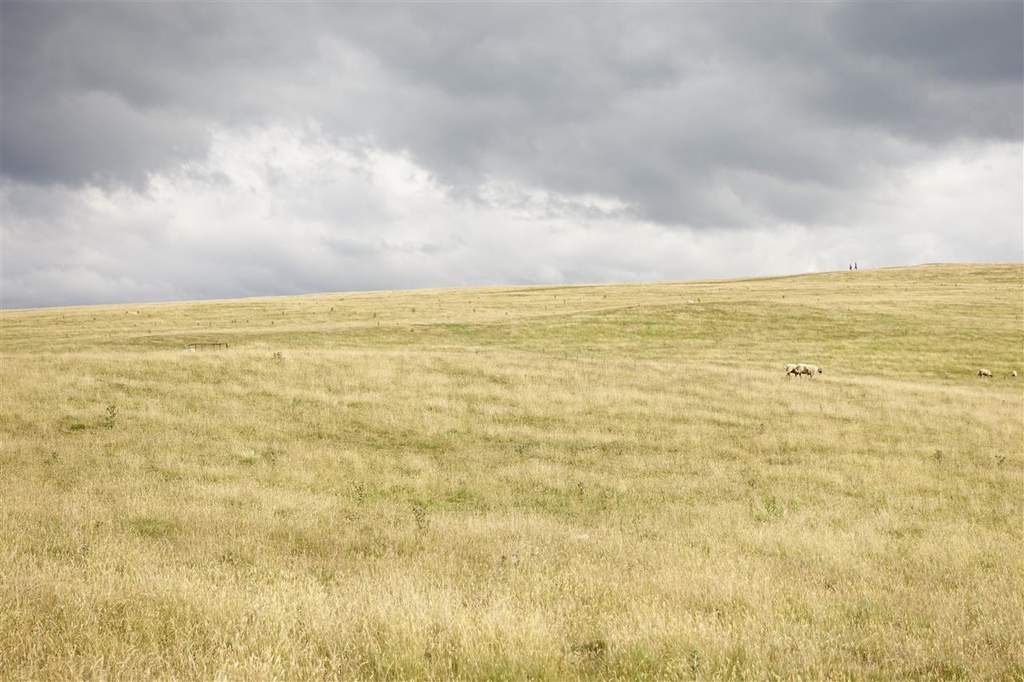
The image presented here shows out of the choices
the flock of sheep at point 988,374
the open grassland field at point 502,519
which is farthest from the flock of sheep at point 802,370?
the flock of sheep at point 988,374

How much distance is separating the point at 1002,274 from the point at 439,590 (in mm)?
85092

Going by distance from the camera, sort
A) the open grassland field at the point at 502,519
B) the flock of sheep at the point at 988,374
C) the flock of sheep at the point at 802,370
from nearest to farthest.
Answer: the open grassland field at the point at 502,519, the flock of sheep at the point at 802,370, the flock of sheep at the point at 988,374

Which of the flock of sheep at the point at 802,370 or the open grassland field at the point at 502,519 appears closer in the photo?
the open grassland field at the point at 502,519

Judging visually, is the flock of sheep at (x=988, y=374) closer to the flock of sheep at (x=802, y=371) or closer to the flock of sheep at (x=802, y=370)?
the flock of sheep at (x=802, y=370)

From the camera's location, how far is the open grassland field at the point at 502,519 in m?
5.78

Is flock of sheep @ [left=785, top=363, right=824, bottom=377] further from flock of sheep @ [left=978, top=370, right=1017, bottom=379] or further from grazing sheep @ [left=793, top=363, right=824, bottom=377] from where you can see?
flock of sheep @ [left=978, top=370, right=1017, bottom=379]

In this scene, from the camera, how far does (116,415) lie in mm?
18969

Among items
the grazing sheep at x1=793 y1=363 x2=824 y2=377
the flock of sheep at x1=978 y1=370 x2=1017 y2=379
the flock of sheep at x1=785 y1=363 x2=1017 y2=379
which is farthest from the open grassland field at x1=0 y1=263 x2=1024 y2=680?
the grazing sheep at x1=793 y1=363 x2=824 y2=377

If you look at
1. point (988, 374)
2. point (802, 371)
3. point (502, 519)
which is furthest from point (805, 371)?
point (502, 519)

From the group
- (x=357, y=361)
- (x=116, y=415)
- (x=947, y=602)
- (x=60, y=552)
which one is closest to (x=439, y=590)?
(x=60, y=552)

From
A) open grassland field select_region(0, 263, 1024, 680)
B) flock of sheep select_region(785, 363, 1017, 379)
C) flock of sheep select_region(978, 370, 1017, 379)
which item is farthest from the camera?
flock of sheep select_region(978, 370, 1017, 379)

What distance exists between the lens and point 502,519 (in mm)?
11648

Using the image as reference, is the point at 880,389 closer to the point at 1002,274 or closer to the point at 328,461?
the point at 328,461

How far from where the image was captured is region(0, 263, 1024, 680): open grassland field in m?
5.78
